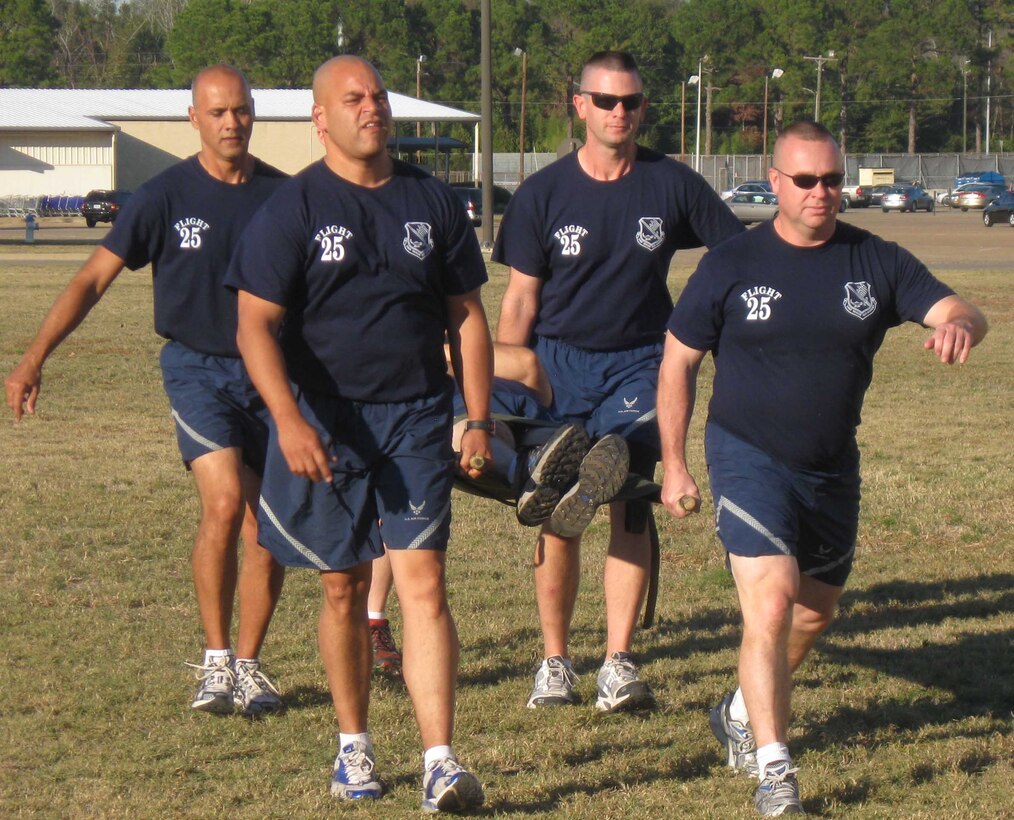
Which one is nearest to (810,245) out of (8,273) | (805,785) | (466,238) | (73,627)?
(466,238)

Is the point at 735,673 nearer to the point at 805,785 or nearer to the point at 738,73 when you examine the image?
the point at 805,785

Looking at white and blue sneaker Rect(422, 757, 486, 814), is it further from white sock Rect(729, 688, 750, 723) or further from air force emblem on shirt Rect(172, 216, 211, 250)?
air force emblem on shirt Rect(172, 216, 211, 250)

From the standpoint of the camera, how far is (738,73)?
109312 millimetres

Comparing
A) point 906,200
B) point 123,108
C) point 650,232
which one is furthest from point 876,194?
point 650,232

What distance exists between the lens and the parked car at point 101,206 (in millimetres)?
52469

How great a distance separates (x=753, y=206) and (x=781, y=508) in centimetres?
5224

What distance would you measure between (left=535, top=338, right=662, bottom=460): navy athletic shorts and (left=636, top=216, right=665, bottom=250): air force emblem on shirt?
1.30ft

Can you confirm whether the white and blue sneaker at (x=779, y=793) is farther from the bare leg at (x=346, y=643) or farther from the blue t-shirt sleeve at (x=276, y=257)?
the blue t-shirt sleeve at (x=276, y=257)

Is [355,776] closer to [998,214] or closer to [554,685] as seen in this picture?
[554,685]

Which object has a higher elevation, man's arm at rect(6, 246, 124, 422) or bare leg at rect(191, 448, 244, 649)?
man's arm at rect(6, 246, 124, 422)

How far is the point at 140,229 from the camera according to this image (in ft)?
17.6

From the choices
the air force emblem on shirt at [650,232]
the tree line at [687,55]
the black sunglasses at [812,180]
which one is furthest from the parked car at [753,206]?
the black sunglasses at [812,180]

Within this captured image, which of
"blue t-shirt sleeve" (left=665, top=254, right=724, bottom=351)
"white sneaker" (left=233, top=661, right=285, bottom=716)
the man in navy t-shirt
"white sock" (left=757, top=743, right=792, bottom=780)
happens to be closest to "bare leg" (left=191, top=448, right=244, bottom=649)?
the man in navy t-shirt

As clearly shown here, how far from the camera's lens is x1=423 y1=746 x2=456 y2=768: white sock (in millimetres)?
4290
